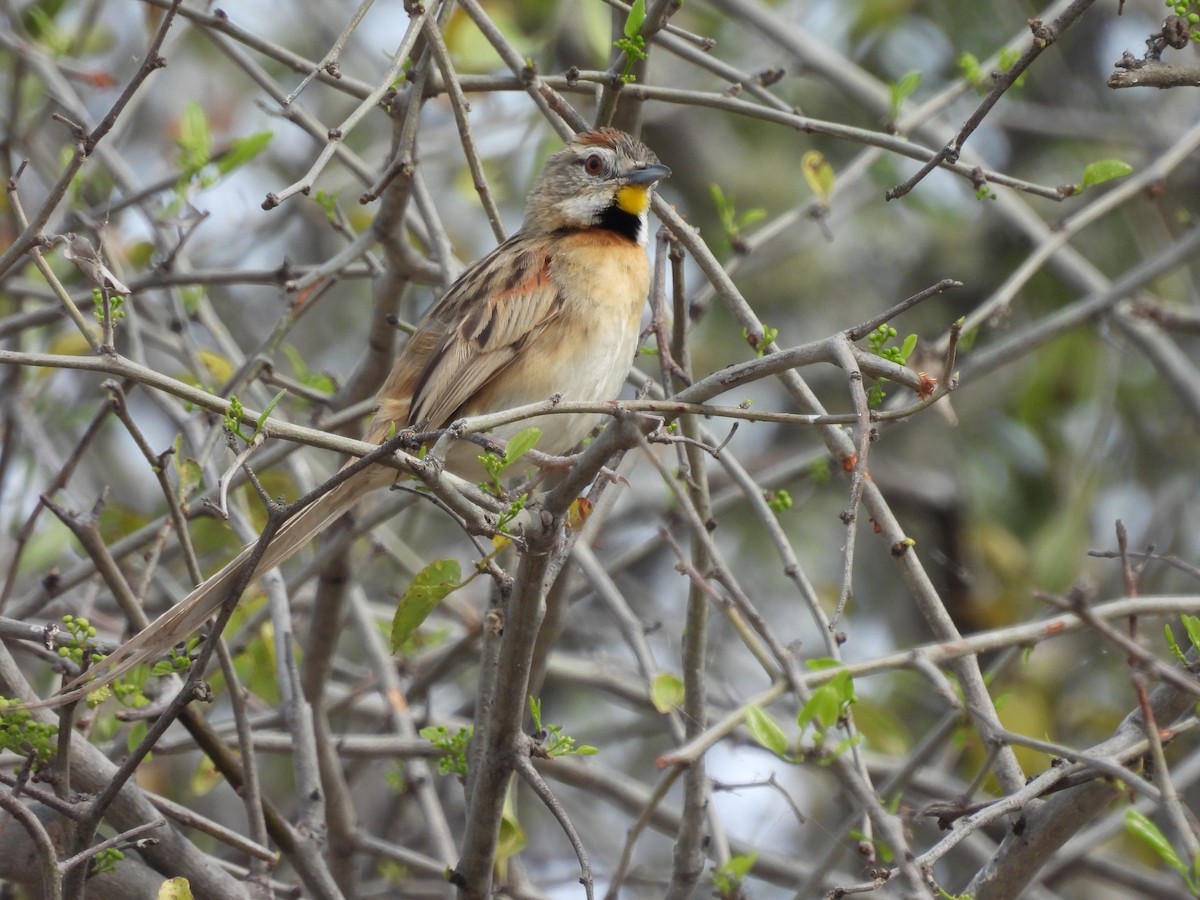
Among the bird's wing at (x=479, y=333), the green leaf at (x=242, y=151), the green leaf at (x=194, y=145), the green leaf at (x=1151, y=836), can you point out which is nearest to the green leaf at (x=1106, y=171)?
the bird's wing at (x=479, y=333)

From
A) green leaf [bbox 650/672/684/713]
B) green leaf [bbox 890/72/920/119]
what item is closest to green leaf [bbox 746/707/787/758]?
green leaf [bbox 650/672/684/713]

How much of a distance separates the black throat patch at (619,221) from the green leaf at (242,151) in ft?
4.05

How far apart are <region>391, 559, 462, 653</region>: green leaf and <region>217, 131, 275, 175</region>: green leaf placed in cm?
189

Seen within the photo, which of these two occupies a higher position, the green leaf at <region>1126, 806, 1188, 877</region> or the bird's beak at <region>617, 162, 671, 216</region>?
the bird's beak at <region>617, 162, 671, 216</region>

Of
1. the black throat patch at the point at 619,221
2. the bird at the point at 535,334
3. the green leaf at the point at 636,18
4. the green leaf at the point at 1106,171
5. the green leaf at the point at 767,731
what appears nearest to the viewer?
the green leaf at the point at 767,731

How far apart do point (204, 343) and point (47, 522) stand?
1957 millimetres

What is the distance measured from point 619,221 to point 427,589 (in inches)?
83.3

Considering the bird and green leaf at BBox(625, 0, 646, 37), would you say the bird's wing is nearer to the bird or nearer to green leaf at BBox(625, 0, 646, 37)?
the bird

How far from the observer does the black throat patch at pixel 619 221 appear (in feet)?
17.5

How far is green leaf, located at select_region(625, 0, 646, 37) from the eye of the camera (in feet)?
12.5

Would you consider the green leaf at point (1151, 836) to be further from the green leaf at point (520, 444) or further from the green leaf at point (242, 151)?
the green leaf at point (242, 151)

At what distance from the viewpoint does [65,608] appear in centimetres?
517

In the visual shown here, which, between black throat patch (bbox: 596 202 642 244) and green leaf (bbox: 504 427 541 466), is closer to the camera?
green leaf (bbox: 504 427 541 466)

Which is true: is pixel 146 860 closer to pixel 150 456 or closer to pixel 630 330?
pixel 150 456
